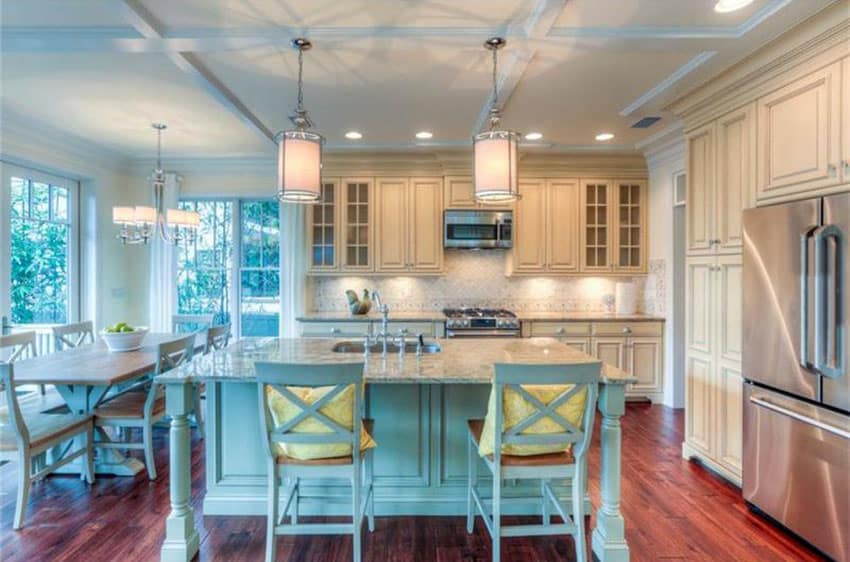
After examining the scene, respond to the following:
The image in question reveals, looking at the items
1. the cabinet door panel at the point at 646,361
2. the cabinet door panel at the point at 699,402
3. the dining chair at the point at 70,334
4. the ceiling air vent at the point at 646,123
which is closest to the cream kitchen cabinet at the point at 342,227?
the dining chair at the point at 70,334

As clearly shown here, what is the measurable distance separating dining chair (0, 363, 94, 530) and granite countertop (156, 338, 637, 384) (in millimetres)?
996

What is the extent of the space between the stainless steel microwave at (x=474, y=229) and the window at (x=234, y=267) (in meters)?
2.19

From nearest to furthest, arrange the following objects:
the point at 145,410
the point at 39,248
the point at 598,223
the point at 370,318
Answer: the point at 145,410
the point at 39,248
the point at 370,318
the point at 598,223

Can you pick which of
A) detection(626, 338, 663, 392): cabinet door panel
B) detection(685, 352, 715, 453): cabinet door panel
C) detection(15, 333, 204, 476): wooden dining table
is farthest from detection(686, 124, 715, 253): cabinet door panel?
detection(15, 333, 204, 476): wooden dining table

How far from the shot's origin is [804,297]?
2.29 metres

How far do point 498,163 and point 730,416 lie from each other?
7.67ft

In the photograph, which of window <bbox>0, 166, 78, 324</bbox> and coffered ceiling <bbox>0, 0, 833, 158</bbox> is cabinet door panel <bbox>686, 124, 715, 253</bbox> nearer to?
coffered ceiling <bbox>0, 0, 833, 158</bbox>

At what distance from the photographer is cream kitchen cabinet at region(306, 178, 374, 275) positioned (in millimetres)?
5133

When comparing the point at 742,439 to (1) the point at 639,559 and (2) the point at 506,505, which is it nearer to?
(1) the point at 639,559

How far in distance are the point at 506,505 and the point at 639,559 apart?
70cm

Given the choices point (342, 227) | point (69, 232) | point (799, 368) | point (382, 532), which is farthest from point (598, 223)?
point (69, 232)

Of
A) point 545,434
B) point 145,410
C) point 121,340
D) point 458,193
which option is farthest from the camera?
point 458,193

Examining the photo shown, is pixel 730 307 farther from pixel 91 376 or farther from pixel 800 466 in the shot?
pixel 91 376

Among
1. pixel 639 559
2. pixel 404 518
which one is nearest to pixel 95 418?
pixel 404 518
